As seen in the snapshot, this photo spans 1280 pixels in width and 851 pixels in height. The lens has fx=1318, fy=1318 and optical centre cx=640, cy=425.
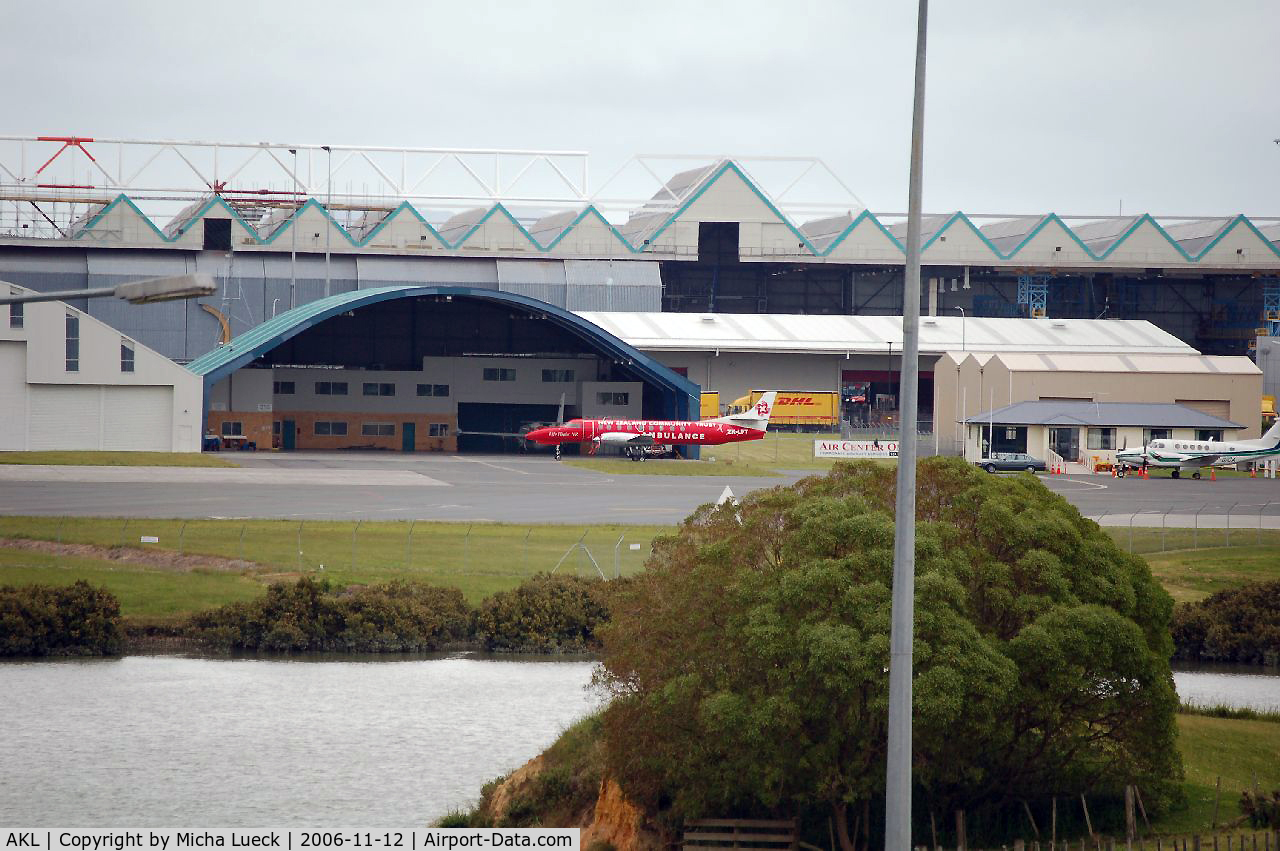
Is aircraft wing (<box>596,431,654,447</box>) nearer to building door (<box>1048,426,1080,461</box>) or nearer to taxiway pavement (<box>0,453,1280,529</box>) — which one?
taxiway pavement (<box>0,453,1280,529</box>)

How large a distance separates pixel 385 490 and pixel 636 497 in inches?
534

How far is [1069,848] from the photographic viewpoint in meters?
20.4

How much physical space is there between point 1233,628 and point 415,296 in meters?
63.0

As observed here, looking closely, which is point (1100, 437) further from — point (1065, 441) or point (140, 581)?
point (140, 581)

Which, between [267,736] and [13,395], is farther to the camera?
[13,395]

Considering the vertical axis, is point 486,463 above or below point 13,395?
below

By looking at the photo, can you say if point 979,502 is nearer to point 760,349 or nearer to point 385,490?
point 385,490

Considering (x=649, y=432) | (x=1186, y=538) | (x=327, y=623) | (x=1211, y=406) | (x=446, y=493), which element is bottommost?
(x=327, y=623)

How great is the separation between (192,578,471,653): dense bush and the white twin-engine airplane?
6433 centimetres

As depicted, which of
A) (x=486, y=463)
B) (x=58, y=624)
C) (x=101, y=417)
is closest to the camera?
(x=58, y=624)

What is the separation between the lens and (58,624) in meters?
39.7

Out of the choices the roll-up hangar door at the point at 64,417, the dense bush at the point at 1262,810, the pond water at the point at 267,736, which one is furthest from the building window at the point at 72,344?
the dense bush at the point at 1262,810

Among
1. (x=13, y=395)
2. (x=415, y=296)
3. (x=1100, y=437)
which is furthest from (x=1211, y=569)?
(x=13, y=395)

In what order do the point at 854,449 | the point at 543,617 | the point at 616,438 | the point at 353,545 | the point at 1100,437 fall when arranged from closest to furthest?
the point at 543,617 → the point at 353,545 → the point at 854,449 → the point at 1100,437 → the point at 616,438
